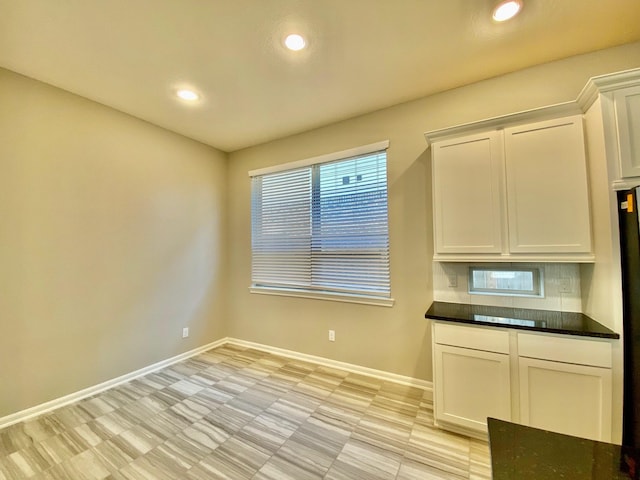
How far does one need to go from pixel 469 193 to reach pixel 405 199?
0.67 m

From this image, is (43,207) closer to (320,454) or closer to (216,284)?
(216,284)

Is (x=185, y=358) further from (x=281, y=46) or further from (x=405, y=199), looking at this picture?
(x=281, y=46)

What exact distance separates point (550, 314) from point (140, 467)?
312cm

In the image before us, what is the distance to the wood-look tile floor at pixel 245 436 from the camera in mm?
1771

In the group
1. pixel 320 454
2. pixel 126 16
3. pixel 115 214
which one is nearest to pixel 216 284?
pixel 115 214

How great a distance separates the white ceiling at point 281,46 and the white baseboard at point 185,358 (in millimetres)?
2866

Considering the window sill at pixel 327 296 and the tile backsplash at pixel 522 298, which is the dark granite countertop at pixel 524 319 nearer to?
the tile backsplash at pixel 522 298

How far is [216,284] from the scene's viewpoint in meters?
4.03

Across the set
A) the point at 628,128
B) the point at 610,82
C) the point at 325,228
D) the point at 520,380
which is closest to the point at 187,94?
the point at 325,228

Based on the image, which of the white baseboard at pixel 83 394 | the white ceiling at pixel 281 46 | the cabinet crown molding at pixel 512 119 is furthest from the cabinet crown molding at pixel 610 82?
the white baseboard at pixel 83 394

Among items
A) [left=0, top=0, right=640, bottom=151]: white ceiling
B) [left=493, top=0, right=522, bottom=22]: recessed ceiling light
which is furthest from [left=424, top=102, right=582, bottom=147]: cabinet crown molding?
[left=493, top=0, right=522, bottom=22]: recessed ceiling light

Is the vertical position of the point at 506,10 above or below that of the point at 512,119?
above

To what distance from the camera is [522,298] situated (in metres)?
2.29

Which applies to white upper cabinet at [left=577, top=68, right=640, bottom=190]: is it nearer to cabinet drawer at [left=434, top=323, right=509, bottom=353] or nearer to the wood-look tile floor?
cabinet drawer at [left=434, top=323, right=509, bottom=353]
